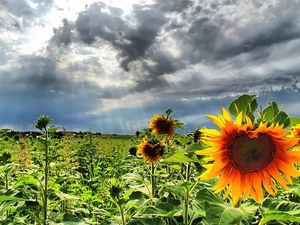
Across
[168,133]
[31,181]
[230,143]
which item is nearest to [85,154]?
[168,133]

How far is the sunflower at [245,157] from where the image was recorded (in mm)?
1473

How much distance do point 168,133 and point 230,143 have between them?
103 inches

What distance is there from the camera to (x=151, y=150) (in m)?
3.56

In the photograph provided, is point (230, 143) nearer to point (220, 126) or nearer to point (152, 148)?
point (220, 126)

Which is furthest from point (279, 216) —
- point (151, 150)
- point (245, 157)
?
point (151, 150)

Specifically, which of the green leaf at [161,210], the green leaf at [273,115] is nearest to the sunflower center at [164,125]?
the green leaf at [161,210]

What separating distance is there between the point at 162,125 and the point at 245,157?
8.64 feet

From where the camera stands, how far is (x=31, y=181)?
2604 mm

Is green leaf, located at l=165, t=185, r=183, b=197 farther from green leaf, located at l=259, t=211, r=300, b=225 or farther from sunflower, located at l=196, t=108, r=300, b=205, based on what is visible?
green leaf, located at l=259, t=211, r=300, b=225

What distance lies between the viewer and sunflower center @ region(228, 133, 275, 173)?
1.53 meters

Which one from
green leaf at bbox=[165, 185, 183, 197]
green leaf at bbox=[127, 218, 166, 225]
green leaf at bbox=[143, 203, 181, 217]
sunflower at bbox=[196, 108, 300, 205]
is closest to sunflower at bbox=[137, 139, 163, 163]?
green leaf at bbox=[165, 185, 183, 197]

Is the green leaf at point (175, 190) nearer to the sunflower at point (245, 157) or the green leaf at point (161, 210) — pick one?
the green leaf at point (161, 210)

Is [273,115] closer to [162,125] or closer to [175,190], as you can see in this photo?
[175,190]

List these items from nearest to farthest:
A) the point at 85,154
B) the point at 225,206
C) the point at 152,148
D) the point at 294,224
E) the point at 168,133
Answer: the point at 225,206 < the point at 294,224 < the point at 152,148 < the point at 168,133 < the point at 85,154
